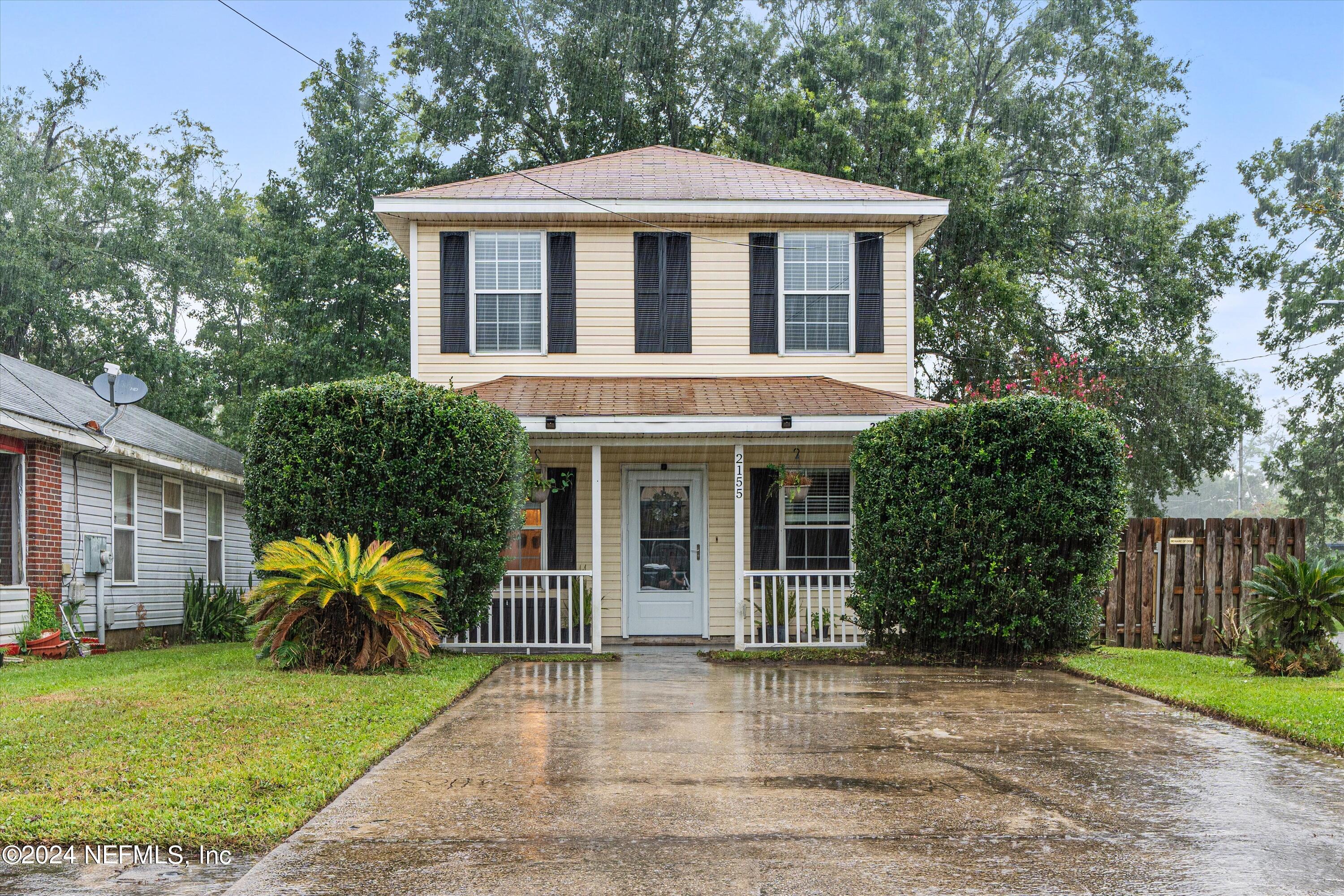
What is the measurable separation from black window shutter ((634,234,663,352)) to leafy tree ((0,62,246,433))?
1406 cm

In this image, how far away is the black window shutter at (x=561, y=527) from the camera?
13.2 m

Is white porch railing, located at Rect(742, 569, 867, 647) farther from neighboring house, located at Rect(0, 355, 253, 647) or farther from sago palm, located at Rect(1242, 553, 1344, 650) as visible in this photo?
neighboring house, located at Rect(0, 355, 253, 647)

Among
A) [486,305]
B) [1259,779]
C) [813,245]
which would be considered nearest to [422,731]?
[1259,779]

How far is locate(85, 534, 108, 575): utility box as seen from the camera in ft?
41.9

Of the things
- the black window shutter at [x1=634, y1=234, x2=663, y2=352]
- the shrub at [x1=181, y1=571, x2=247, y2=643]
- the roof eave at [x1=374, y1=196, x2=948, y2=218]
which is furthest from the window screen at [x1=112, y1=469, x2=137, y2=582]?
the black window shutter at [x1=634, y1=234, x2=663, y2=352]

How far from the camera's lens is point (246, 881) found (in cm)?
384

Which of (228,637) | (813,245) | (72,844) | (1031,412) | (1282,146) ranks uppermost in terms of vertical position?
(1282,146)

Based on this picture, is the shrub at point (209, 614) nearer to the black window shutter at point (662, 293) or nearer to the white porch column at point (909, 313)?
the black window shutter at point (662, 293)

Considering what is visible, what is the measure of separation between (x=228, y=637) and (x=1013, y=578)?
11316 mm

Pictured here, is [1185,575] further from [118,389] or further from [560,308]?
[118,389]

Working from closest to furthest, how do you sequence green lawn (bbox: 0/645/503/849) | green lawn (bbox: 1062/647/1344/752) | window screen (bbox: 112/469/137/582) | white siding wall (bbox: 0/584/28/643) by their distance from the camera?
green lawn (bbox: 0/645/503/849) → green lawn (bbox: 1062/647/1344/752) → white siding wall (bbox: 0/584/28/643) → window screen (bbox: 112/469/137/582)

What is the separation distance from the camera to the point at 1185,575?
39.8ft

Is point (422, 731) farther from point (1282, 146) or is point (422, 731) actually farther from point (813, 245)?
point (1282, 146)

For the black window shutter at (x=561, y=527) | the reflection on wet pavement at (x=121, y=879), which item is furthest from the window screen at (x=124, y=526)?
the reflection on wet pavement at (x=121, y=879)
